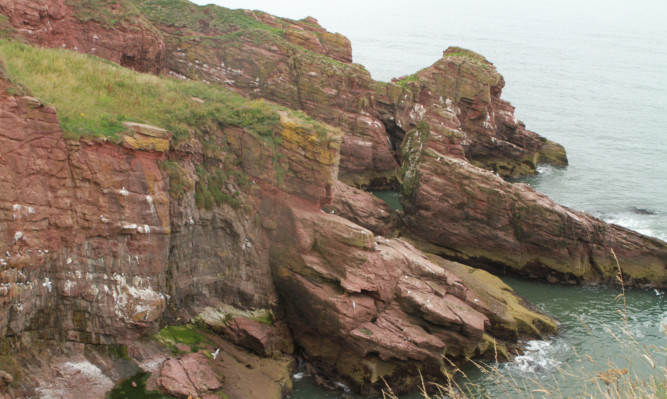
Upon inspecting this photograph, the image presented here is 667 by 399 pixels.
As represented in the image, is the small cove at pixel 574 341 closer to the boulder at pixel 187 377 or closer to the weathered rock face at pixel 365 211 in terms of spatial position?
the boulder at pixel 187 377

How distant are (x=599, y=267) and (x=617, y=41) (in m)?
104

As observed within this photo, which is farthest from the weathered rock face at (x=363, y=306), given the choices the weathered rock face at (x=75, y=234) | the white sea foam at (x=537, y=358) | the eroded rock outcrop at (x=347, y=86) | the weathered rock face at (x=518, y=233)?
the eroded rock outcrop at (x=347, y=86)

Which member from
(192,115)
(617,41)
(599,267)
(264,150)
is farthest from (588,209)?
(617,41)

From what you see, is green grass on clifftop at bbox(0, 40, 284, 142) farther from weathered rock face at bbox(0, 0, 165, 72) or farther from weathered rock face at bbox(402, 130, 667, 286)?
weathered rock face at bbox(402, 130, 667, 286)

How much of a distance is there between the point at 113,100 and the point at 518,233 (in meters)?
22.4

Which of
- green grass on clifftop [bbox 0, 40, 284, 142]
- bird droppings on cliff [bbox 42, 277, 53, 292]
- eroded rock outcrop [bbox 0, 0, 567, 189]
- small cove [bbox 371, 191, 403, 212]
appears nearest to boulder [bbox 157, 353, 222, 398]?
bird droppings on cliff [bbox 42, 277, 53, 292]

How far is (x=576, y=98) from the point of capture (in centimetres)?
7781

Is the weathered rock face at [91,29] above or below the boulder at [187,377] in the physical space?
above

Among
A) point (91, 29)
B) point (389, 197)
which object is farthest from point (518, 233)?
point (91, 29)

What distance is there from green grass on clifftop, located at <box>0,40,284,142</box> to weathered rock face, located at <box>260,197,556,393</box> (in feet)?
13.0

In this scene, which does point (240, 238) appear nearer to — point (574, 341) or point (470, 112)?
point (574, 341)

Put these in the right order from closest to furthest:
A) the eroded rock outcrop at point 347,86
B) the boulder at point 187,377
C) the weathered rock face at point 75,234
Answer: the weathered rock face at point 75,234 < the boulder at point 187,377 < the eroded rock outcrop at point 347,86

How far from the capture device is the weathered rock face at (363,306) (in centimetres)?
2152

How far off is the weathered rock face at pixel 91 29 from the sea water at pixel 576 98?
2295cm
